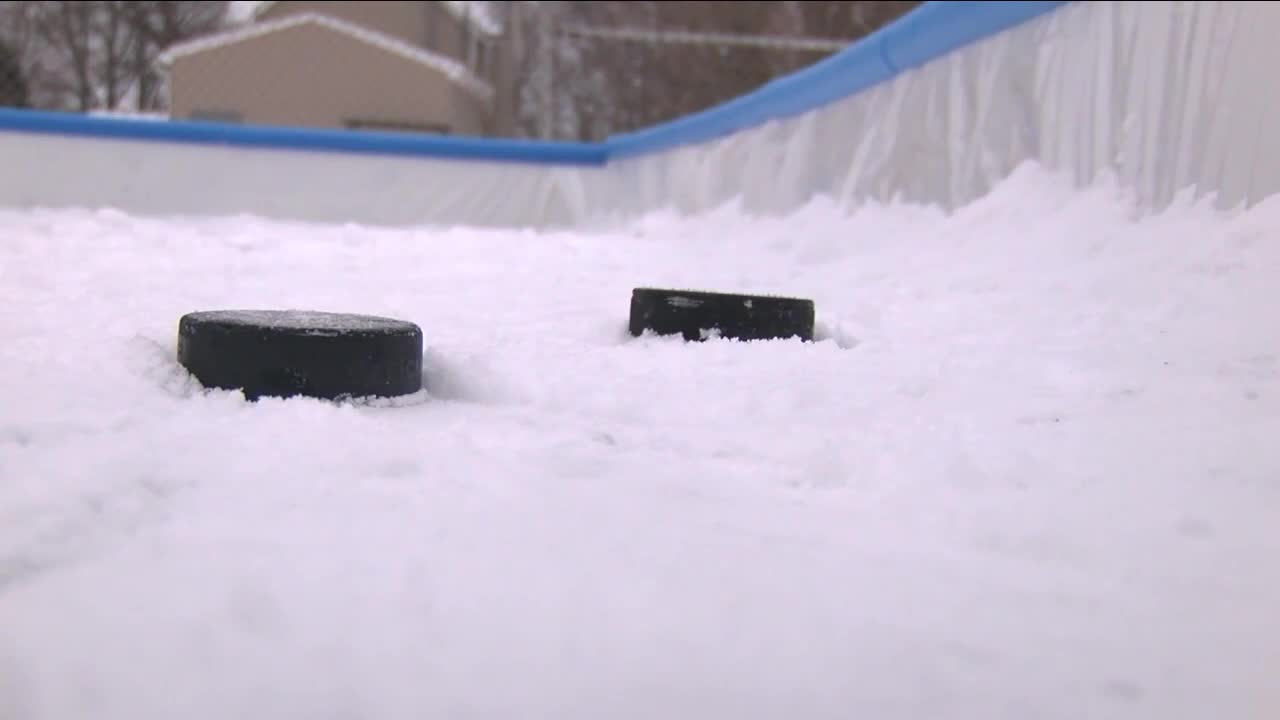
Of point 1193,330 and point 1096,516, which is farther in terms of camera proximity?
point 1193,330

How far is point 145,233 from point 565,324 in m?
1.51

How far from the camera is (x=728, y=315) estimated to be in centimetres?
156

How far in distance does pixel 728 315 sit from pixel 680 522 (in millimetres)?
797

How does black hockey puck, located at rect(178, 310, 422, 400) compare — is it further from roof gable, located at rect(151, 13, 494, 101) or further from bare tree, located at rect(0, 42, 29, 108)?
roof gable, located at rect(151, 13, 494, 101)

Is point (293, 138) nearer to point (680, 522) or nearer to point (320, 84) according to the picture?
point (680, 522)

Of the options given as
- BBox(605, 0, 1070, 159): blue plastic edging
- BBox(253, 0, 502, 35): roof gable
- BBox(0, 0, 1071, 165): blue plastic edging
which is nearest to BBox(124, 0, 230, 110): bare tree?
BBox(253, 0, 502, 35): roof gable

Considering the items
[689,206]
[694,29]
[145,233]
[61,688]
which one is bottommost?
[61,688]

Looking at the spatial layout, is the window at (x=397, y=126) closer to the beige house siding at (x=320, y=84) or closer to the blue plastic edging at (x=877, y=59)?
the beige house siding at (x=320, y=84)

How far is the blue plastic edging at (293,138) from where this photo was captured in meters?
3.66

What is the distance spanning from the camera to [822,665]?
1.98 feet

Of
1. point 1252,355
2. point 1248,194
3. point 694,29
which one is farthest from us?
point 694,29

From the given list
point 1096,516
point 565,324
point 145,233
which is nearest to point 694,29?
point 145,233

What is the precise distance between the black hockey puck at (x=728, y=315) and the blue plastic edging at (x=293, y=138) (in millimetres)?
2904

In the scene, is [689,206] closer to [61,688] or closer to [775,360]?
[775,360]
